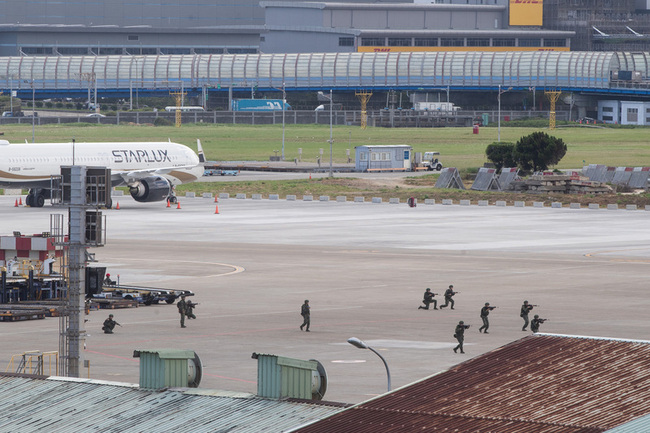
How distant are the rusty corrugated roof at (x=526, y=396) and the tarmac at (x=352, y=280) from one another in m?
8.85

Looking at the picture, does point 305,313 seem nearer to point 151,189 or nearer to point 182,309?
point 182,309

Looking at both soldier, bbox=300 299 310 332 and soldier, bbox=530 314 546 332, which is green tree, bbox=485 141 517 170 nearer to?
soldier, bbox=300 299 310 332

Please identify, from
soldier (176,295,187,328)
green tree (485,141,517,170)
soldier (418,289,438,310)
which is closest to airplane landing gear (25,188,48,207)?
green tree (485,141,517,170)

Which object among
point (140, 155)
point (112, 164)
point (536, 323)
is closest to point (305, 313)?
point (536, 323)

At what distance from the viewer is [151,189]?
105 metres

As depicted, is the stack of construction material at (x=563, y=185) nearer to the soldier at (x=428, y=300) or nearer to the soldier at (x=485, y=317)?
the soldier at (x=428, y=300)

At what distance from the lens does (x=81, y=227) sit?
34.8 metres

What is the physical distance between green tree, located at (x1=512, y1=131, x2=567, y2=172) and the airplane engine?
44.2m

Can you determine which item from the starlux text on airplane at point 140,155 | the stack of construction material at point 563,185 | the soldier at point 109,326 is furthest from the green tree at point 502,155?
the soldier at point 109,326

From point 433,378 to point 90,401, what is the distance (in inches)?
311

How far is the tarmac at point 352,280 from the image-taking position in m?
43.9

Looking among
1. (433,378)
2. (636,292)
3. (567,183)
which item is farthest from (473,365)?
(567,183)

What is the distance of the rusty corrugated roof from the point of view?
2306 centimetres

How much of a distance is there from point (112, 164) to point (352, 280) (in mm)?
47012
